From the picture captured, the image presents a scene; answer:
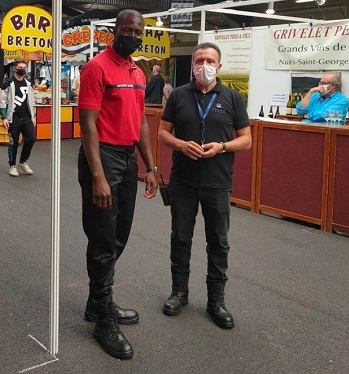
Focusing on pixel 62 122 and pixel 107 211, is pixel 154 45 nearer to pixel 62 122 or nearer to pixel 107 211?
pixel 62 122

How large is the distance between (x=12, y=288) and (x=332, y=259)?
2.83 meters

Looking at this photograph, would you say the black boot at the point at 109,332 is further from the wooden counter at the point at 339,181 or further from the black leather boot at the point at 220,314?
the wooden counter at the point at 339,181

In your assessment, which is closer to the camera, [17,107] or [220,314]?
[220,314]

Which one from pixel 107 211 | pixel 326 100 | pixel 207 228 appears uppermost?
pixel 326 100

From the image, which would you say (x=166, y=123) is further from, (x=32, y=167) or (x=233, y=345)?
(x=32, y=167)

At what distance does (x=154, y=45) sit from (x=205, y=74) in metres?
9.59

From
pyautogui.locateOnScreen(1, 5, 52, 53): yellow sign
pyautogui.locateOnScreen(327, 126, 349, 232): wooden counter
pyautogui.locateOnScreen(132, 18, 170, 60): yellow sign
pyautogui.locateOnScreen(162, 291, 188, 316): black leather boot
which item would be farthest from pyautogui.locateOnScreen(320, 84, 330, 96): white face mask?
pyautogui.locateOnScreen(1, 5, 52, 53): yellow sign

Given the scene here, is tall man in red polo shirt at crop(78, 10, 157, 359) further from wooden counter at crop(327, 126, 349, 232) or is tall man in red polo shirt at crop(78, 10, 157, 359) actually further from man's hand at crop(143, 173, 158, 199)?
wooden counter at crop(327, 126, 349, 232)

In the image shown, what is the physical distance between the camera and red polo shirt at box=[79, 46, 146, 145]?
3051 mm

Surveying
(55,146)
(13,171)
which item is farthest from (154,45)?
(55,146)

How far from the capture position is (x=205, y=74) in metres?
3.53

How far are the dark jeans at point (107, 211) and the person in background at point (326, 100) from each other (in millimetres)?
4667

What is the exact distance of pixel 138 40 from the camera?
10.6 ft

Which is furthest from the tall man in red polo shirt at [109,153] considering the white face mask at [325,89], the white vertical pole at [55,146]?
the white face mask at [325,89]
